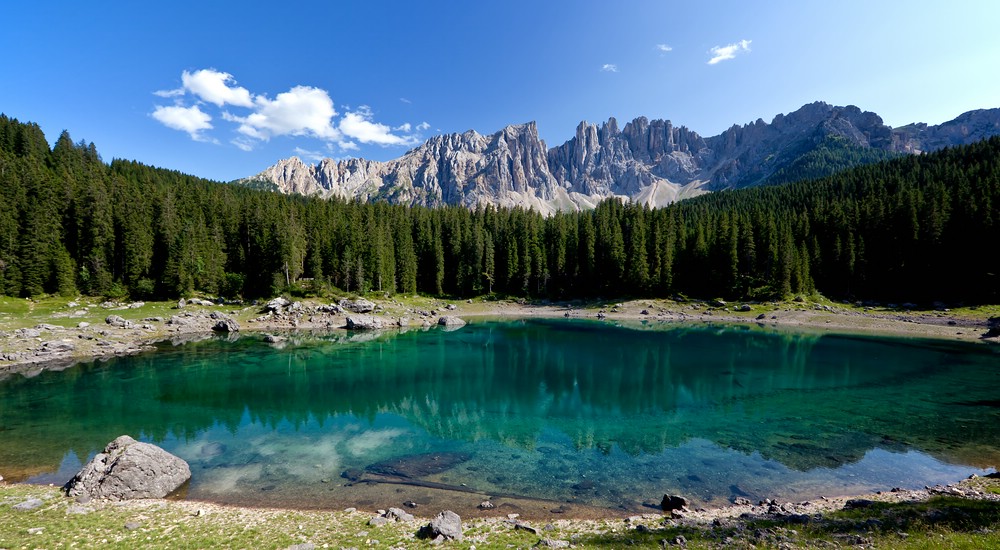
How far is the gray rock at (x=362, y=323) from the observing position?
7325 centimetres

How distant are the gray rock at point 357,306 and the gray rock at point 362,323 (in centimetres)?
541

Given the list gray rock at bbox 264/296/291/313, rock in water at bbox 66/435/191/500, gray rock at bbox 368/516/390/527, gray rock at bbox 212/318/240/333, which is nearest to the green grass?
gray rock at bbox 368/516/390/527

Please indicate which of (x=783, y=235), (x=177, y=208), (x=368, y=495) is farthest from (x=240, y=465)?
(x=783, y=235)

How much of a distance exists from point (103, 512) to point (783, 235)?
115 meters

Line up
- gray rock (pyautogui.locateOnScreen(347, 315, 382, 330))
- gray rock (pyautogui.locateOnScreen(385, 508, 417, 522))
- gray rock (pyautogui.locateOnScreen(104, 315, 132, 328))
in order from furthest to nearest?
gray rock (pyautogui.locateOnScreen(347, 315, 382, 330)), gray rock (pyautogui.locateOnScreen(104, 315, 132, 328)), gray rock (pyautogui.locateOnScreen(385, 508, 417, 522))

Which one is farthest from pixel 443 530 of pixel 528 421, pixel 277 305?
pixel 277 305

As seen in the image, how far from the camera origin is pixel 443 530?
12625 mm

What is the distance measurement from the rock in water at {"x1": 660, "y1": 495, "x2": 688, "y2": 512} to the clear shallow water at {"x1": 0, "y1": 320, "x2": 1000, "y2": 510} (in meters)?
1.46

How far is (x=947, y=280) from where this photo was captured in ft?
278

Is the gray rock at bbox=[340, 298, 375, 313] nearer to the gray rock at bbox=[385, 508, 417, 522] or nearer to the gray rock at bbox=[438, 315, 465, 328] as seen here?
the gray rock at bbox=[438, 315, 465, 328]

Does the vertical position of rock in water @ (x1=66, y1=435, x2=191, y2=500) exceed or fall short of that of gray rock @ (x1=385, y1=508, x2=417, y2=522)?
it exceeds it

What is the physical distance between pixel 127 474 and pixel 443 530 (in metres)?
14.1

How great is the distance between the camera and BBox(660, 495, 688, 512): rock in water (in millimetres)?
16450

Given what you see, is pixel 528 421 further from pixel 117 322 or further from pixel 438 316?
pixel 117 322
